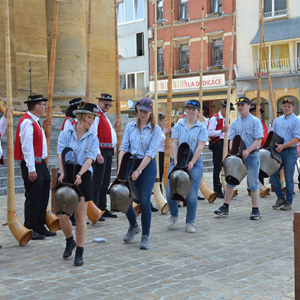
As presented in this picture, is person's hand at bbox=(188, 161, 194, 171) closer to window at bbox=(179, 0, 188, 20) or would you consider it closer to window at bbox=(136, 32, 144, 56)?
window at bbox=(179, 0, 188, 20)

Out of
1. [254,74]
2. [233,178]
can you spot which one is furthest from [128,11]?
[233,178]

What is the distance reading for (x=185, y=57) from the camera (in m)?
35.1

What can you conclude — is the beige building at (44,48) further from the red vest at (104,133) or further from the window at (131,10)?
the window at (131,10)

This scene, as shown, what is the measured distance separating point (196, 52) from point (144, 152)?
94.9 ft

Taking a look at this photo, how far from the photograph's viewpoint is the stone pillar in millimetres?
13539

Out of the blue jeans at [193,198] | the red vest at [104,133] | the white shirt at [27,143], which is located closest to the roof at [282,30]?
the red vest at [104,133]

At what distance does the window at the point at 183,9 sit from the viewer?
34812mm

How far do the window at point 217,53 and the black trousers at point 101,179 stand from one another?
25.6 m

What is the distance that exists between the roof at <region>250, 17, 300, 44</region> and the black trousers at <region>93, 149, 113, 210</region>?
947 inches

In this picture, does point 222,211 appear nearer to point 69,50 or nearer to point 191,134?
point 191,134

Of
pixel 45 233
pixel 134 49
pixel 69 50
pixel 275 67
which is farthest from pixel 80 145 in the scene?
pixel 134 49

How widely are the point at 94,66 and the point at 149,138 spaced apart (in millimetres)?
9358

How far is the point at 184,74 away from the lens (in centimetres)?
3475

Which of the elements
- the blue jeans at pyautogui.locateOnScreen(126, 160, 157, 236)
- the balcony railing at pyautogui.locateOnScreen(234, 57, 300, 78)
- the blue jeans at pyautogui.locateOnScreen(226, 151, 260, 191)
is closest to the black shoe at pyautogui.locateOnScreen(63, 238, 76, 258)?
the blue jeans at pyautogui.locateOnScreen(126, 160, 157, 236)
